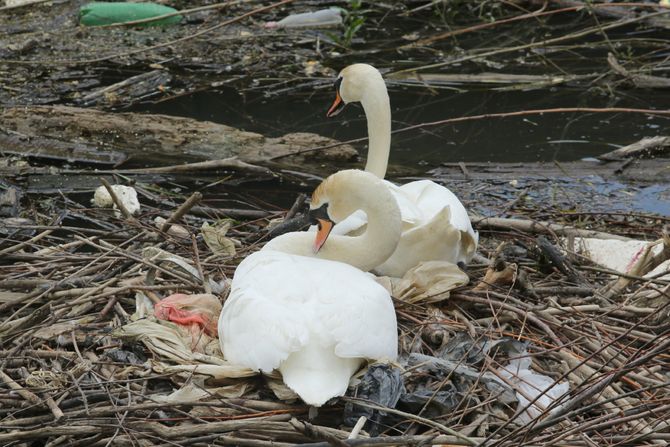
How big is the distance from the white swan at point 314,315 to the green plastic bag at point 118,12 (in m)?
7.79

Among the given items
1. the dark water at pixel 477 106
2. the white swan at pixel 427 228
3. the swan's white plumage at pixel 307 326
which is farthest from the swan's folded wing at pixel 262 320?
the dark water at pixel 477 106

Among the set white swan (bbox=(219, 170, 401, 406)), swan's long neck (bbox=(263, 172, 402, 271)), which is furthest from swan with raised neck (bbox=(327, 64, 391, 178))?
white swan (bbox=(219, 170, 401, 406))

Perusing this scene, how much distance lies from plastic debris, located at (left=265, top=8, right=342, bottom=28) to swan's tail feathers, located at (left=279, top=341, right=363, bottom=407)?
28.5 ft

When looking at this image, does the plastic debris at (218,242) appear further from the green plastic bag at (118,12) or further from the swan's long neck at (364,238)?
the green plastic bag at (118,12)

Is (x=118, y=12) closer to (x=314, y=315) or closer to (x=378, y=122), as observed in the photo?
(x=378, y=122)

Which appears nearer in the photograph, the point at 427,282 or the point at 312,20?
the point at 427,282

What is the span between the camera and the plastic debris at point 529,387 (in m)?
4.07

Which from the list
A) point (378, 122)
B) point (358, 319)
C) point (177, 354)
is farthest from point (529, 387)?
point (378, 122)

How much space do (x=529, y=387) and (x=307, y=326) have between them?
99 cm

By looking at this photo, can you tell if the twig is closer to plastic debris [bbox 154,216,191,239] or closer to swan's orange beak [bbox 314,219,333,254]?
plastic debris [bbox 154,216,191,239]

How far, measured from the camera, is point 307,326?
3875mm

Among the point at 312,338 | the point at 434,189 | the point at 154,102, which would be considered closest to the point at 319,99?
the point at 154,102

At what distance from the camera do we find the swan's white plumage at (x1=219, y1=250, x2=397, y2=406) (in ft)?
12.5

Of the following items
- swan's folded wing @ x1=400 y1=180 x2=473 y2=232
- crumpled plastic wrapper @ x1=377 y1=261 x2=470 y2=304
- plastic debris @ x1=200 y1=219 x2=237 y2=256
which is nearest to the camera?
crumpled plastic wrapper @ x1=377 y1=261 x2=470 y2=304
